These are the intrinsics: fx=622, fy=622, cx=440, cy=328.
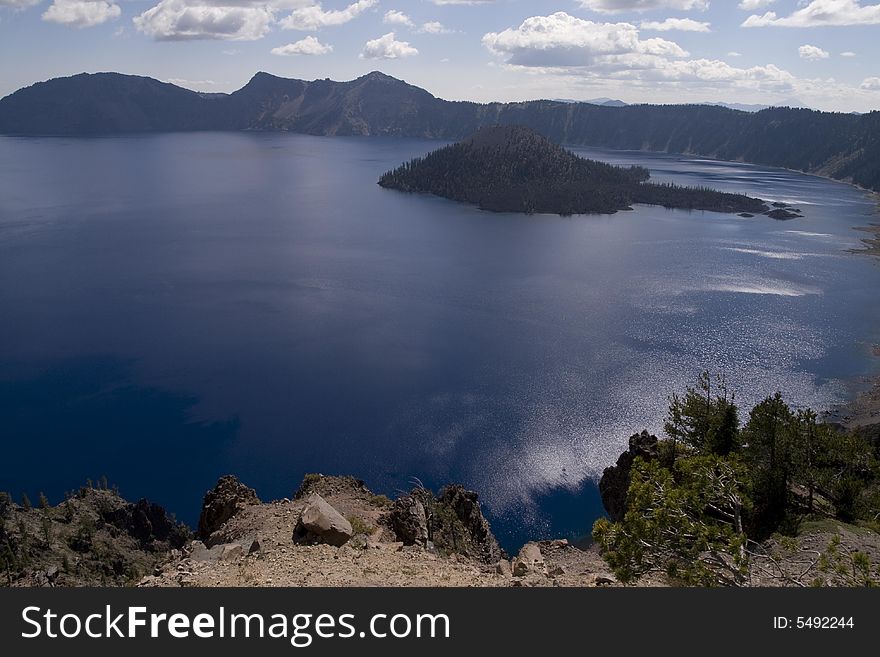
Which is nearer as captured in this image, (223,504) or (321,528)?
(321,528)

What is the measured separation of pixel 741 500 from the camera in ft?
91.7

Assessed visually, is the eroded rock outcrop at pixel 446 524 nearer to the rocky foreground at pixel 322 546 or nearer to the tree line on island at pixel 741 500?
the rocky foreground at pixel 322 546

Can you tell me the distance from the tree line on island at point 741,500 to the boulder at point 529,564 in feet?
19.0

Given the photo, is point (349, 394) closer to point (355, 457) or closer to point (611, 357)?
point (355, 457)

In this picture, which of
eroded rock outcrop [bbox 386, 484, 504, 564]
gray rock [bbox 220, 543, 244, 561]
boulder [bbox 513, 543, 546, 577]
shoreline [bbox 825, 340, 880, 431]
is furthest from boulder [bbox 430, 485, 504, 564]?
shoreline [bbox 825, 340, 880, 431]

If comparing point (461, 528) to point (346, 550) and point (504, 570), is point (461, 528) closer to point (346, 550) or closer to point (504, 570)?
point (504, 570)

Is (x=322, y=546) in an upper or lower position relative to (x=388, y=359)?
upper

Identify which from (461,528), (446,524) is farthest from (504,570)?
(461,528)

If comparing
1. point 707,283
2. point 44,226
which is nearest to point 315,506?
point 707,283

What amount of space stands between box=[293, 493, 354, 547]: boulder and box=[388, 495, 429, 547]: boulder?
4.18 meters

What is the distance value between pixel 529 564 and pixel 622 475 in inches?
1023

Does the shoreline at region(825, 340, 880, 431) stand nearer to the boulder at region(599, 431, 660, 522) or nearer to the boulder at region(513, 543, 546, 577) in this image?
the boulder at region(599, 431, 660, 522)

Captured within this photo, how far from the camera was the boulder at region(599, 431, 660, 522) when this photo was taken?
54.6 meters

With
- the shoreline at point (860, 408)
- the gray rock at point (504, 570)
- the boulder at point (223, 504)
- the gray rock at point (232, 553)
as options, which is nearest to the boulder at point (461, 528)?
the gray rock at point (504, 570)
